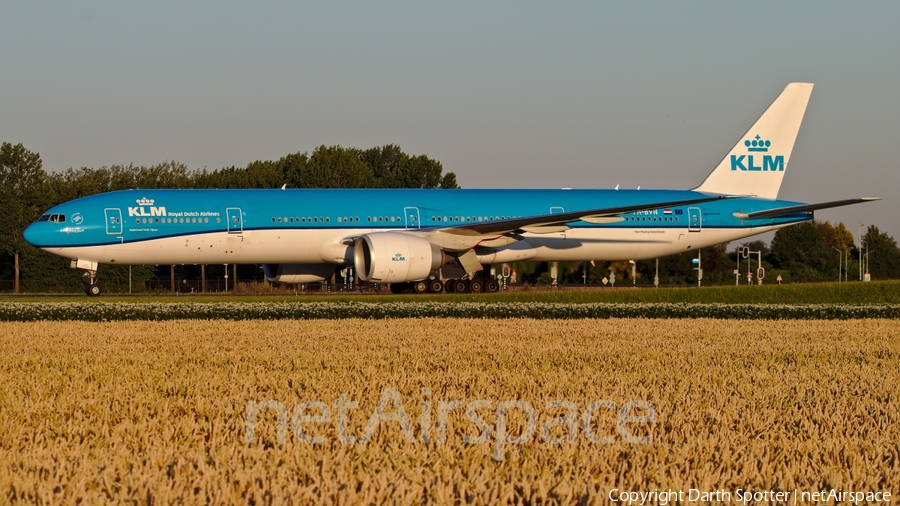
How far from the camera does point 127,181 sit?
85.1 meters

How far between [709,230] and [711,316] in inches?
487

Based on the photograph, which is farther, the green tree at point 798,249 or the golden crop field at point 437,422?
the green tree at point 798,249

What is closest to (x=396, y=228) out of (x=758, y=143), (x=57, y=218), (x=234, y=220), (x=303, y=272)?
(x=303, y=272)

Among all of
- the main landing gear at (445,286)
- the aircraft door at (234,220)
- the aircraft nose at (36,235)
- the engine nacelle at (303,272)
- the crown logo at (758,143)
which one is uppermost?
the crown logo at (758,143)

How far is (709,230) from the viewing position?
39.6 m

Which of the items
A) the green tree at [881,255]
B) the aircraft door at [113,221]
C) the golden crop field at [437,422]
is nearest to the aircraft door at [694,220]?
the aircraft door at [113,221]

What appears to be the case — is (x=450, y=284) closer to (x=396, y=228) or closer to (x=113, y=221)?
(x=396, y=228)

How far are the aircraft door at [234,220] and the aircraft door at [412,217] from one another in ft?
18.2

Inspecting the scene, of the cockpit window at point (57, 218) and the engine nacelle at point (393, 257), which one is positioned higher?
the cockpit window at point (57, 218)

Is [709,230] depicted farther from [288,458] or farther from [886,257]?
[886,257]

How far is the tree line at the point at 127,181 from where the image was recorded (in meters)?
67.0

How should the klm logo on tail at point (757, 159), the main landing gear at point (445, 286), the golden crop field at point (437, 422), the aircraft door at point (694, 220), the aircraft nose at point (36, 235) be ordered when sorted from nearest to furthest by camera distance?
the golden crop field at point (437, 422) < the aircraft nose at point (36, 235) < the main landing gear at point (445, 286) < the aircraft door at point (694, 220) < the klm logo on tail at point (757, 159)

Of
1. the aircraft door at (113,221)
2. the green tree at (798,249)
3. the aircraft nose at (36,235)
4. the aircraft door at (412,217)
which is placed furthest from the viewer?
the green tree at (798,249)

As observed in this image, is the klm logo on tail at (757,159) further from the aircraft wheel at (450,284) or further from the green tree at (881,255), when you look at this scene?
the green tree at (881,255)
